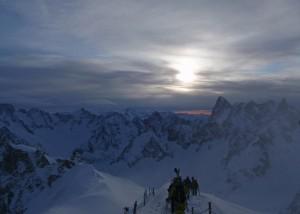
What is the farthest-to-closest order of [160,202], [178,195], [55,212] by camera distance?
[55,212] → [160,202] → [178,195]

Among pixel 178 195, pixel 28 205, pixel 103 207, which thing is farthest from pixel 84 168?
pixel 178 195

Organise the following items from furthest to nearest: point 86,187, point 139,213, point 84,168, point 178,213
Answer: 1. point 84,168
2. point 86,187
3. point 139,213
4. point 178,213

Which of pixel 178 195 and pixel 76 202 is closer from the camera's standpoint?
pixel 178 195

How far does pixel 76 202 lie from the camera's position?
83.6m

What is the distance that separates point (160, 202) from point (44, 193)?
14738 centimetres

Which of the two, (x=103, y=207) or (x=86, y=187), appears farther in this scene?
(x=86, y=187)

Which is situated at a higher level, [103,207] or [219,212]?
[219,212]

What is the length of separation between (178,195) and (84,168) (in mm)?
119327

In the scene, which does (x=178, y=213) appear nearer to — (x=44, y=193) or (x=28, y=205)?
(x=44, y=193)

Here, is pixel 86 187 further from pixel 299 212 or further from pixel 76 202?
pixel 299 212

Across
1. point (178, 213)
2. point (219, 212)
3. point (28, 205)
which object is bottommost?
point (28, 205)

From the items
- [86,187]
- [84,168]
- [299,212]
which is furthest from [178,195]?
[299,212]

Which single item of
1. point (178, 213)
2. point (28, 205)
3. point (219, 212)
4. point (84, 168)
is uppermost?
point (178, 213)

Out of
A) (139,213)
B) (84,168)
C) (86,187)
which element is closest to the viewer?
(139,213)
